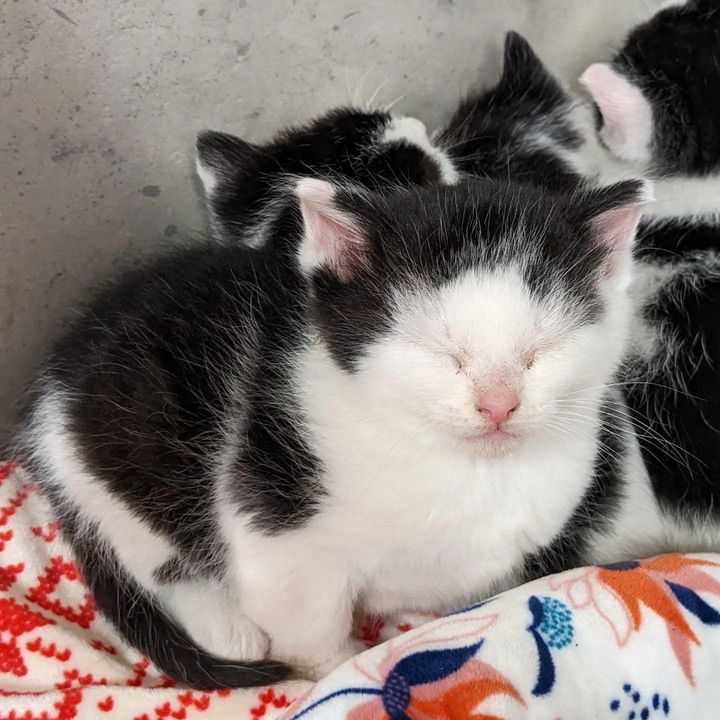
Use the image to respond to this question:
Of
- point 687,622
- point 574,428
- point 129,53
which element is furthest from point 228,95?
point 687,622

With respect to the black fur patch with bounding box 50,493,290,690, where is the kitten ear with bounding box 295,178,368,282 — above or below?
above

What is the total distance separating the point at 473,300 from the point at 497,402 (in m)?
0.12

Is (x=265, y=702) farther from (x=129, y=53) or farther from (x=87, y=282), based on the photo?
(x=129, y=53)

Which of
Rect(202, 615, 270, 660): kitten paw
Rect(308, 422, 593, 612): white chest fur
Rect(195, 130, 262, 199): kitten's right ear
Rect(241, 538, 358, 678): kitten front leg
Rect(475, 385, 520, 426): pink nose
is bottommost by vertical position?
Rect(202, 615, 270, 660): kitten paw

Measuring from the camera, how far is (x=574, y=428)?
1112mm

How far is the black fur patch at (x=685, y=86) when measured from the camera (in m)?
1.59

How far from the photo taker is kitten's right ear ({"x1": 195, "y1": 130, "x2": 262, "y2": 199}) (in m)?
1.56

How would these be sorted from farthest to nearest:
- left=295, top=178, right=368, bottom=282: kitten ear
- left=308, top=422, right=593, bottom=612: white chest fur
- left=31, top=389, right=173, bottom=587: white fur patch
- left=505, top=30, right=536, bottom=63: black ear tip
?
left=505, top=30, right=536, bottom=63: black ear tip → left=31, top=389, right=173, bottom=587: white fur patch → left=308, top=422, right=593, bottom=612: white chest fur → left=295, top=178, right=368, bottom=282: kitten ear

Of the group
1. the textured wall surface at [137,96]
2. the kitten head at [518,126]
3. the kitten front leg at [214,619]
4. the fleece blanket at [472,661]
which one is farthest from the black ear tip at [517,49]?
the kitten front leg at [214,619]

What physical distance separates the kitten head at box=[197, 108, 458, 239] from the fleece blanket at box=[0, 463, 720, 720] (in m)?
0.76

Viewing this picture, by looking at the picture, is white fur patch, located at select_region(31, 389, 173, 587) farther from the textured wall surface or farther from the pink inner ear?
the pink inner ear

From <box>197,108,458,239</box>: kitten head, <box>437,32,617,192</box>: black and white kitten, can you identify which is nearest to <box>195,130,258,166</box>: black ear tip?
<box>197,108,458,239</box>: kitten head

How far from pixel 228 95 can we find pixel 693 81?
92cm

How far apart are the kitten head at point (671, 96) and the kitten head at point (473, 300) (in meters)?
0.61
